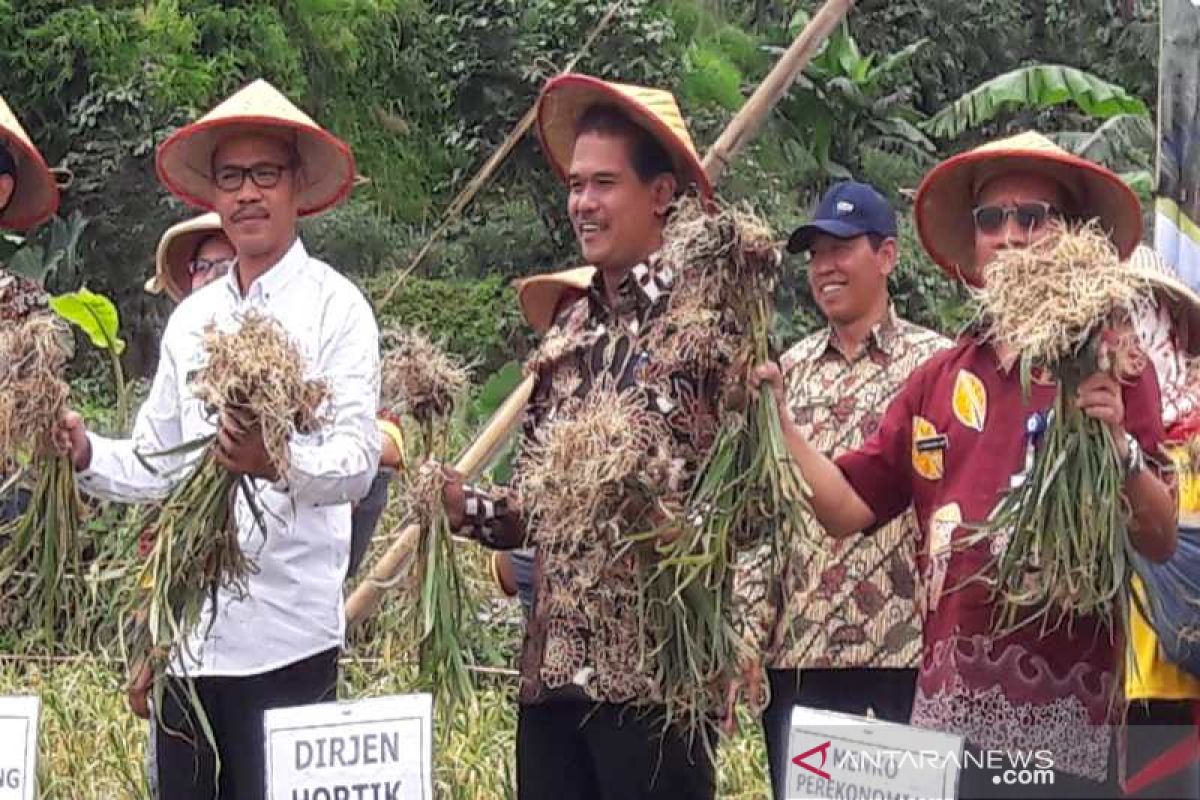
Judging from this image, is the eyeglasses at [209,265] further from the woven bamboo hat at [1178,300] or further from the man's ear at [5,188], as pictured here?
the woven bamboo hat at [1178,300]

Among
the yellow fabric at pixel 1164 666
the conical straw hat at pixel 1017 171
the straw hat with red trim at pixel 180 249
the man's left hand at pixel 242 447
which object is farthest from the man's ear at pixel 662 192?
the straw hat with red trim at pixel 180 249

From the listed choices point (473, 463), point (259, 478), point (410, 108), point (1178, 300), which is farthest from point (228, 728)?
point (410, 108)

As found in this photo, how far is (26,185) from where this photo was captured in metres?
4.21

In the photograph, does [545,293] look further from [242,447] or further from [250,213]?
[242,447]

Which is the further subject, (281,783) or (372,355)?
(372,355)

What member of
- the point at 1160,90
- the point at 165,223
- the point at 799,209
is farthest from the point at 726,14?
the point at 1160,90

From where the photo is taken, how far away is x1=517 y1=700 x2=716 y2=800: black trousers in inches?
133

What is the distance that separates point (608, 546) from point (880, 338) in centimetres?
117

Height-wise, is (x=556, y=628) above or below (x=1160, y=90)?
below

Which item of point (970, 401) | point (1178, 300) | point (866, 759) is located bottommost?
point (866, 759)

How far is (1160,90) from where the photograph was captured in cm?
423

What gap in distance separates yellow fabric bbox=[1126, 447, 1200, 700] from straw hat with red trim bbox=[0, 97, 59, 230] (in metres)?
2.30

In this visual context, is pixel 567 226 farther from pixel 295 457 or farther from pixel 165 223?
pixel 295 457

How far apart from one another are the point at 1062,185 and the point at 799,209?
8.66m
